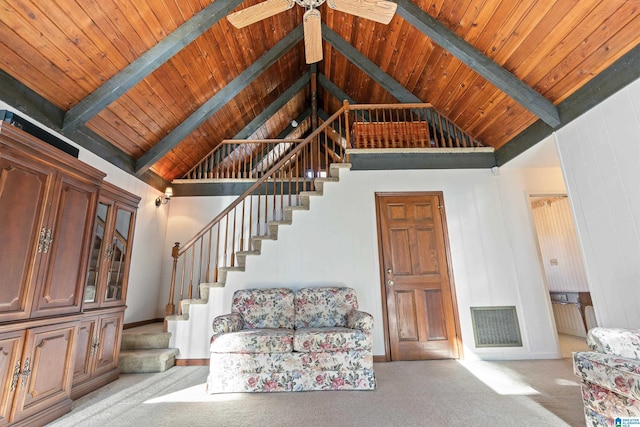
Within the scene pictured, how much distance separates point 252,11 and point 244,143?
11.3ft

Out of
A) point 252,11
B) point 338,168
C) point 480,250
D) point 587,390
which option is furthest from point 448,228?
point 252,11

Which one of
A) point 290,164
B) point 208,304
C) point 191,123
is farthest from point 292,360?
point 191,123

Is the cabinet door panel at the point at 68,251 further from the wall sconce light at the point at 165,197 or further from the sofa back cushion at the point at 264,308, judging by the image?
the wall sconce light at the point at 165,197

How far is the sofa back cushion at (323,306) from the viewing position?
10.7 feet

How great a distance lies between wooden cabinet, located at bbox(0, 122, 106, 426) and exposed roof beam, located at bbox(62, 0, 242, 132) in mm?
1004

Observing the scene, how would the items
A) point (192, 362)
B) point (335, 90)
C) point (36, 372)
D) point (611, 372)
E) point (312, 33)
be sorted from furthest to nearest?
point (335, 90), point (192, 362), point (312, 33), point (36, 372), point (611, 372)

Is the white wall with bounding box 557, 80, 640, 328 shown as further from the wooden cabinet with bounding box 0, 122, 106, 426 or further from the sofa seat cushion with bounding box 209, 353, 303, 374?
the wooden cabinet with bounding box 0, 122, 106, 426

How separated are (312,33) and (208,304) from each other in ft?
10.7

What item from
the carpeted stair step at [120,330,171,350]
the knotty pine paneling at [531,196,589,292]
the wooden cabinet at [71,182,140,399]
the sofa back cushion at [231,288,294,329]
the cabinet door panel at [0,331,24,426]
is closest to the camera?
the cabinet door panel at [0,331,24,426]

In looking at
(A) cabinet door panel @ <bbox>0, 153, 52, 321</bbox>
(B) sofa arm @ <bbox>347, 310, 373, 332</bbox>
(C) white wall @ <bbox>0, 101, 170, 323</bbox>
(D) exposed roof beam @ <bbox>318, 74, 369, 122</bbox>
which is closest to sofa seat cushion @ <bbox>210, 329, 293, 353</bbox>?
(B) sofa arm @ <bbox>347, 310, 373, 332</bbox>

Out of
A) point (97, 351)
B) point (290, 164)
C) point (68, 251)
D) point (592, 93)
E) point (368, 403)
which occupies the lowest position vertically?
point (368, 403)

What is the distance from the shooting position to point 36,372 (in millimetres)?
1990

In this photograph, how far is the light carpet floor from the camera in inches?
80.2

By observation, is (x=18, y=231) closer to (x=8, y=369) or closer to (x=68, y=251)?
(x=68, y=251)
